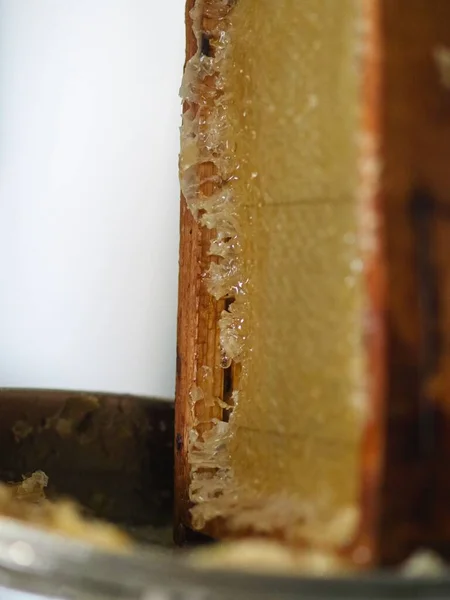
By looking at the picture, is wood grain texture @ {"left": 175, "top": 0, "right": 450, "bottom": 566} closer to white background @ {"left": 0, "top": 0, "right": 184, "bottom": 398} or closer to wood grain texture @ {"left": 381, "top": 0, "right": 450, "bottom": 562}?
wood grain texture @ {"left": 381, "top": 0, "right": 450, "bottom": 562}

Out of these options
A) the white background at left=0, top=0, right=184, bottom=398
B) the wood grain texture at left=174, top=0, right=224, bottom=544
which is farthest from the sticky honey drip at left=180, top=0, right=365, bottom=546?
the white background at left=0, top=0, right=184, bottom=398

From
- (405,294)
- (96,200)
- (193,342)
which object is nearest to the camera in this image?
(405,294)

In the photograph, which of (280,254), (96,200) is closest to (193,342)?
(280,254)

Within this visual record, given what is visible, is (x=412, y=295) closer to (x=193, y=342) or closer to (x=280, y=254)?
(x=280, y=254)

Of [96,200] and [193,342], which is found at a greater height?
[96,200]

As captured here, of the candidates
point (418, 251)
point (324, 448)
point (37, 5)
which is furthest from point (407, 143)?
point (37, 5)

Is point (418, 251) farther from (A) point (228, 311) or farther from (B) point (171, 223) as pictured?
(B) point (171, 223)
